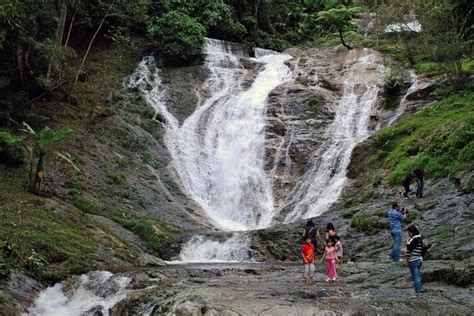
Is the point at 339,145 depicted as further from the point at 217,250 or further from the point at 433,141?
the point at 217,250

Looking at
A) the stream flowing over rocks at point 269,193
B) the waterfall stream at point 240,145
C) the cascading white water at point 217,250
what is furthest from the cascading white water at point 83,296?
the waterfall stream at point 240,145

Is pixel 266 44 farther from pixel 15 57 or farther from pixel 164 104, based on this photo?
pixel 15 57

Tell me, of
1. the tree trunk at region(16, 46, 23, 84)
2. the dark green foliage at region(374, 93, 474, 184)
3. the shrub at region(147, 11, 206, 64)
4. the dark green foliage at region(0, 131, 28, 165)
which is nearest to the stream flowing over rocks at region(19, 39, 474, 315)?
the dark green foliage at region(374, 93, 474, 184)

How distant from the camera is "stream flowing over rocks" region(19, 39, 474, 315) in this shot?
11.2m

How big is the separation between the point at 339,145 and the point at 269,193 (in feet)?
14.8

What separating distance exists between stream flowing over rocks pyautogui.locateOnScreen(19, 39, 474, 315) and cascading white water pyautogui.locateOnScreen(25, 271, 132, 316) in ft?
0.12

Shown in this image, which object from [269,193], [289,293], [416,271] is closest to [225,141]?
[269,193]

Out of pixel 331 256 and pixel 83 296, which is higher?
pixel 331 256

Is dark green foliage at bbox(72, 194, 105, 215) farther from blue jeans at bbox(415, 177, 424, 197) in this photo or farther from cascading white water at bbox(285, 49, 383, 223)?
blue jeans at bbox(415, 177, 424, 197)

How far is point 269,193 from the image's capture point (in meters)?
25.6

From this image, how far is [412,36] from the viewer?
33.5 m

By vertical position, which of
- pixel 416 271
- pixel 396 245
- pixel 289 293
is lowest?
pixel 289 293

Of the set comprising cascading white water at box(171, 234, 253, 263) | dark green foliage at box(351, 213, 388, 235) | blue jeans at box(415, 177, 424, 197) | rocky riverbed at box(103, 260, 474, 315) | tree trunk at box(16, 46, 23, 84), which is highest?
tree trunk at box(16, 46, 23, 84)

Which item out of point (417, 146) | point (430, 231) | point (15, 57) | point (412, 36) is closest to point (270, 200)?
point (417, 146)
